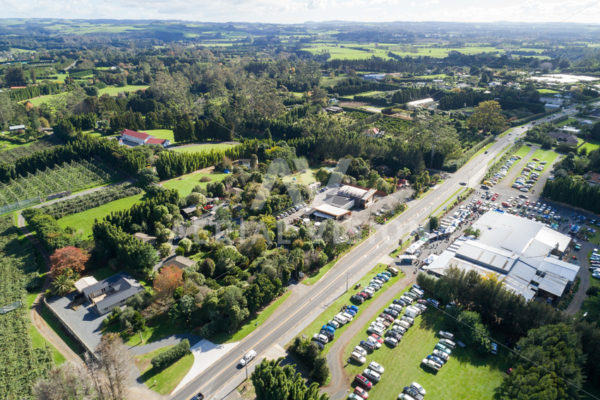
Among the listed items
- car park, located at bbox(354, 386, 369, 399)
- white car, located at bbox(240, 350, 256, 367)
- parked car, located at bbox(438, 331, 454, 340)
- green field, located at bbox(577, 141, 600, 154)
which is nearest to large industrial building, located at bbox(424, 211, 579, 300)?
parked car, located at bbox(438, 331, 454, 340)

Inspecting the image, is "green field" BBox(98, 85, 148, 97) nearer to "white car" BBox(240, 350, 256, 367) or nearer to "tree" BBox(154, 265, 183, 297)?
"tree" BBox(154, 265, 183, 297)

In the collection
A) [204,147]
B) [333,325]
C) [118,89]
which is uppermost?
[118,89]

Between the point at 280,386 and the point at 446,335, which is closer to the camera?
the point at 280,386

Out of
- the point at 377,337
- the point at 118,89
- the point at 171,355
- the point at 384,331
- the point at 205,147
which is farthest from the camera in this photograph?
the point at 118,89

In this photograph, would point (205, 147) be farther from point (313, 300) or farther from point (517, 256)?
point (517, 256)

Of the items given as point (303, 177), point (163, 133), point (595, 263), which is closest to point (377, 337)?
point (595, 263)

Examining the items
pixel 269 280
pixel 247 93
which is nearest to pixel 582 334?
pixel 269 280

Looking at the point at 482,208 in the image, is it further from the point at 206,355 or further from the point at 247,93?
the point at 247,93

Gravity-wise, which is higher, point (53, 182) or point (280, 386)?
point (280, 386)
